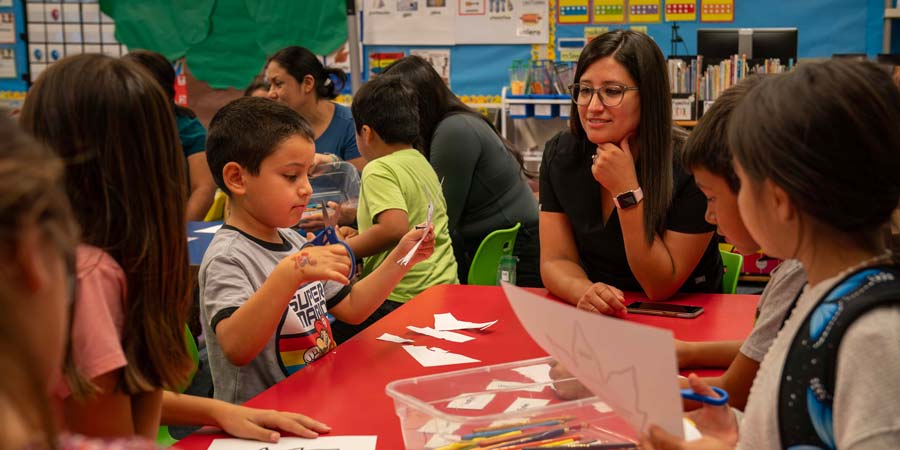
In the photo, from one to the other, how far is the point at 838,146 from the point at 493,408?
2.11 feet

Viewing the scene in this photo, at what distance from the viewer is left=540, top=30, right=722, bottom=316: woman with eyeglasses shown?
219cm

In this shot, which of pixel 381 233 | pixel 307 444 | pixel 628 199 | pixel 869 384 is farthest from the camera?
pixel 381 233

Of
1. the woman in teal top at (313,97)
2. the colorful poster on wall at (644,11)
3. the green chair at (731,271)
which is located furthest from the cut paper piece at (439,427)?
the colorful poster on wall at (644,11)

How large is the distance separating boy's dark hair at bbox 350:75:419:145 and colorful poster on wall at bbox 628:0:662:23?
11.1 ft

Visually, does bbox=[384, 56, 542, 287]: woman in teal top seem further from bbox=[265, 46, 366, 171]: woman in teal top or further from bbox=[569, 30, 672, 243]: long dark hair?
bbox=[569, 30, 672, 243]: long dark hair

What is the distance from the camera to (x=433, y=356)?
1744 millimetres

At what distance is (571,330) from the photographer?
1.01m

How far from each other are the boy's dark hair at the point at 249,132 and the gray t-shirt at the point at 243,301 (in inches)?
7.2

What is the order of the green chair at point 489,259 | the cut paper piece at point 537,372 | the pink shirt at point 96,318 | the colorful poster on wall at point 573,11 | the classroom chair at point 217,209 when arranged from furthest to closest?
the colorful poster on wall at point 573,11 → the classroom chair at point 217,209 → the green chair at point 489,259 → the cut paper piece at point 537,372 → the pink shirt at point 96,318

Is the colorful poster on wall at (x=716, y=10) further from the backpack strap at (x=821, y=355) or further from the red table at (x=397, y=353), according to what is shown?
the backpack strap at (x=821, y=355)

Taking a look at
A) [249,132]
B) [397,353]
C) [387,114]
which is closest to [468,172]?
[387,114]

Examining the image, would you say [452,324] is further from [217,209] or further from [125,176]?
[217,209]

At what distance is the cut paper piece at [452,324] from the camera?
1939 mm

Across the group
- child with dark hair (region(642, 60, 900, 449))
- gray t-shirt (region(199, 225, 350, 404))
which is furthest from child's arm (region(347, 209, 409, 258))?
child with dark hair (region(642, 60, 900, 449))
